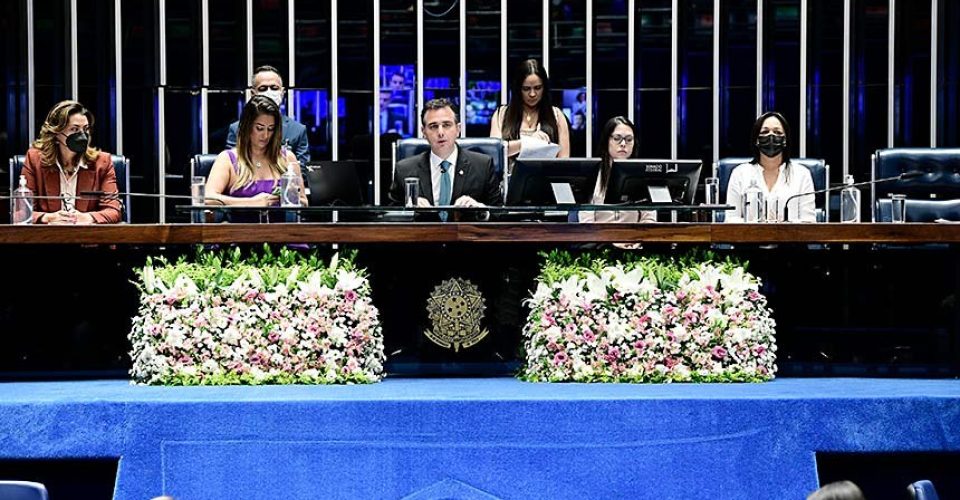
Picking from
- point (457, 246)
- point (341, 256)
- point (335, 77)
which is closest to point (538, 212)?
point (457, 246)

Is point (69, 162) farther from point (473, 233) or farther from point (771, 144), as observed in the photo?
point (771, 144)

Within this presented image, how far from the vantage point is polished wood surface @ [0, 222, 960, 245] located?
4883 mm

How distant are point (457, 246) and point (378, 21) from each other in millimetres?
4678

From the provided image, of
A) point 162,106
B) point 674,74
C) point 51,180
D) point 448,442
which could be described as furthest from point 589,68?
point 448,442

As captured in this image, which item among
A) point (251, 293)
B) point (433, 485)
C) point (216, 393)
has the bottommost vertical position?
point (433, 485)

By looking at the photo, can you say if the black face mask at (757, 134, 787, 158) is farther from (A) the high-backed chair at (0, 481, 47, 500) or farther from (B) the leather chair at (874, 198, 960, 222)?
(A) the high-backed chair at (0, 481, 47, 500)

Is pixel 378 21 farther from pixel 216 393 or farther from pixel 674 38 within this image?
pixel 216 393

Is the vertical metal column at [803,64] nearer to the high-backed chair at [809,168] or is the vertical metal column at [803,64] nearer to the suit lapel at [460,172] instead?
the high-backed chair at [809,168]

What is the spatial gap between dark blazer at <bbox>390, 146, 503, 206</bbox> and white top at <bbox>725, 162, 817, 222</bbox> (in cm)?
107

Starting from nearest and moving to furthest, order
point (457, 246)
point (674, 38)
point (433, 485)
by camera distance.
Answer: point (433, 485) → point (457, 246) → point (674, 38)

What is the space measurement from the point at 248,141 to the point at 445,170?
87 cm

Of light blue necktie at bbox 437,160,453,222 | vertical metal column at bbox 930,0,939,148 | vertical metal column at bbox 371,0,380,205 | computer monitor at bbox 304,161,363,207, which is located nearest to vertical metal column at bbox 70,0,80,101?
vertical metal column at bbox 371,0,380,205

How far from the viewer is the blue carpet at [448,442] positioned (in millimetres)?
4348

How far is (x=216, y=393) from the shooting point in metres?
4.50
